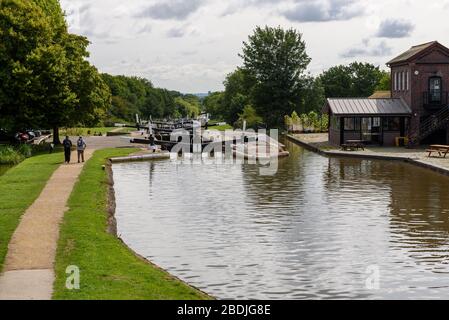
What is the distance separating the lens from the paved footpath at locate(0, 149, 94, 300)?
14.9 meters

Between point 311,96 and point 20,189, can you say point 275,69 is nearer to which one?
point 311,96

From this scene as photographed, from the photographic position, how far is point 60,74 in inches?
2046

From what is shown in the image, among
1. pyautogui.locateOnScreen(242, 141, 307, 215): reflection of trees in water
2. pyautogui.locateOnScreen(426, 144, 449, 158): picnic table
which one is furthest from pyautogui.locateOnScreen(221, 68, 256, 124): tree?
pyautogui.locateOnScreen(242, 141, 307, 215): reflection of trees in water

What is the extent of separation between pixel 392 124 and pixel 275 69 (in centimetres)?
4434

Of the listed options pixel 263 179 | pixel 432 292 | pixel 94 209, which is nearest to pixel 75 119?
pixel 263 179

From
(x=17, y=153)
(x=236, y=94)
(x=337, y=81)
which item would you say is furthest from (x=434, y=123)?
(x=337, y=81)

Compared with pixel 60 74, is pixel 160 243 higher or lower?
lower

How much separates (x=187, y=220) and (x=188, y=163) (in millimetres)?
20812

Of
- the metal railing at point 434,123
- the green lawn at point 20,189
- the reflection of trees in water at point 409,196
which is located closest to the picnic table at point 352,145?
the reflection of trees in water at point 409,196

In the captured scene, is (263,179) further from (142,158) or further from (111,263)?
(111,263)

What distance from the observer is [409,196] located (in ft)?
101

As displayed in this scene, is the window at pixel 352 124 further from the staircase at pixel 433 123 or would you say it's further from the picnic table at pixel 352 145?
the staircase at pixel 433 123

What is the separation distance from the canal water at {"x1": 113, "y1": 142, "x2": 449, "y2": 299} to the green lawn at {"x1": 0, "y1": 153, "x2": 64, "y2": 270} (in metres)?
3.48

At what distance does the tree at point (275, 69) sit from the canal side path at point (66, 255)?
68.8 meters
